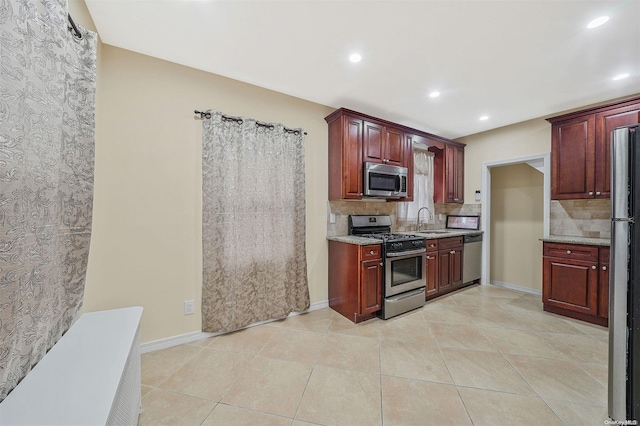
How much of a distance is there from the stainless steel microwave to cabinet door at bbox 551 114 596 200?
1.91 m

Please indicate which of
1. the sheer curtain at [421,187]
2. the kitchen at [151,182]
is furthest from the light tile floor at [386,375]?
the sheer curtain at [421,187]

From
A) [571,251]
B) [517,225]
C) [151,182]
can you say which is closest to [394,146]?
[571,251]

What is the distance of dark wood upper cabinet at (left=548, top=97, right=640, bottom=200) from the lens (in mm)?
2662

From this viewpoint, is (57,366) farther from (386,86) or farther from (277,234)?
(386,86)

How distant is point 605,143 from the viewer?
2.72m

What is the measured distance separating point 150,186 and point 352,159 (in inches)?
84.5

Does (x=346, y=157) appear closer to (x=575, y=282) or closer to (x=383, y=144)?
(x=383, y=144)

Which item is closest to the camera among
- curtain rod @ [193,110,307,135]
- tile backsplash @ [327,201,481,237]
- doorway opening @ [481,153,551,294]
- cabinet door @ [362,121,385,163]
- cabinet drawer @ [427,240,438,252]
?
curtain rod @ [193,110,307,135]

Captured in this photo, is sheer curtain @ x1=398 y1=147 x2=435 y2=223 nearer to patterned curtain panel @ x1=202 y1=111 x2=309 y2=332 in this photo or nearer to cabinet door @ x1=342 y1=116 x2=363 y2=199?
cabinet door @ x1=342 y1=116 x2=363 y2=199

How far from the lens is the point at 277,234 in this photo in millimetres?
2674

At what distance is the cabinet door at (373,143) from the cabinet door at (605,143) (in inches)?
96.5

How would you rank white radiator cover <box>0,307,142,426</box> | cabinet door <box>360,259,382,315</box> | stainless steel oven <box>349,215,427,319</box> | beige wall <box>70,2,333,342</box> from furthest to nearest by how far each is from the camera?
stainless steel oven <box>349,215,427,319</box> < cabinet door <box>360,259,382,315</box> < beige wall <box>70,2,333,342</box> < white radiator cover <box>0,307,142,426</box>

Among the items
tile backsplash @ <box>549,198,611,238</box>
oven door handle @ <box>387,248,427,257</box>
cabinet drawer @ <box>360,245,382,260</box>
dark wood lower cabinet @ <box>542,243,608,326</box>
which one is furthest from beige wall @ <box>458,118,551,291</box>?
cabinet drawer @ <box>360,245,382,260</box>

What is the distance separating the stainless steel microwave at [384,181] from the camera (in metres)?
3.01
